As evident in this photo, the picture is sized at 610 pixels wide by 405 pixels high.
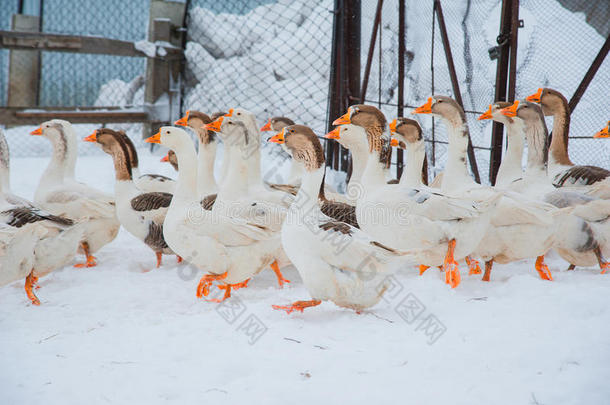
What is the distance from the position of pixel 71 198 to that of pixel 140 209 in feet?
2.17

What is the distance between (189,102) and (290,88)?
174 cm

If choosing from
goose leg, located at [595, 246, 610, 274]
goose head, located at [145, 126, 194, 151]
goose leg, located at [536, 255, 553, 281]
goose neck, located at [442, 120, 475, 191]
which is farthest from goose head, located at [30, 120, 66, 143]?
goose leg, located at [595, 246, 610, 274]

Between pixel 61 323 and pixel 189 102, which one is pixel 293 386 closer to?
pixel 61 323

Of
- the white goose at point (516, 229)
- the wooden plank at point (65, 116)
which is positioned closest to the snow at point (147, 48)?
the wooden plank at point (65, 116)

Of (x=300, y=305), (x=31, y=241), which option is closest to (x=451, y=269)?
(x=300, y=305)

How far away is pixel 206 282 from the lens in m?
3.01

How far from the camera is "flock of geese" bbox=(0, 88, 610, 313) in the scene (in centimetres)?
247

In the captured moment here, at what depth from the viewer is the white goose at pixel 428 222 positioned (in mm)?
2828

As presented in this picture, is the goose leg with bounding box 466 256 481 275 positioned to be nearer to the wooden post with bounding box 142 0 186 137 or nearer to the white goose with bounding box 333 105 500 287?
the white goose with bounding box 333 105 500 287

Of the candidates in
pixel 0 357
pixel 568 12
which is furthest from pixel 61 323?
pixel 568 12

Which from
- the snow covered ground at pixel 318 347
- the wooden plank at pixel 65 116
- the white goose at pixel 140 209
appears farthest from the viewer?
the wooden plank at pixel 65 116

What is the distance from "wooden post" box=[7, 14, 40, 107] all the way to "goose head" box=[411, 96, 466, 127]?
721 cm

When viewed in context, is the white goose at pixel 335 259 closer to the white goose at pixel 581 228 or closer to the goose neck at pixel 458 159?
the goose neck at pixel 458 159

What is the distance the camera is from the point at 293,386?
1.71 m
